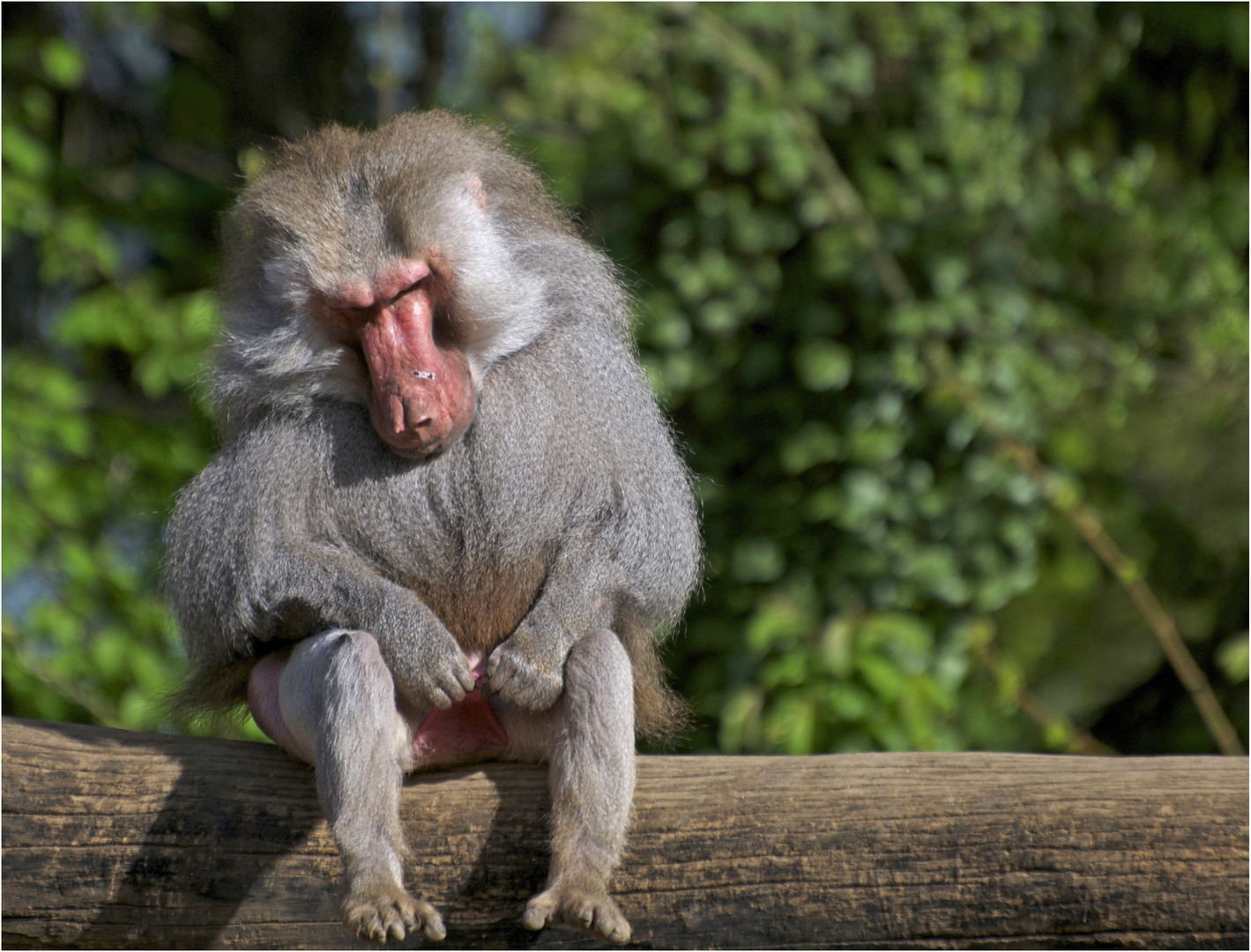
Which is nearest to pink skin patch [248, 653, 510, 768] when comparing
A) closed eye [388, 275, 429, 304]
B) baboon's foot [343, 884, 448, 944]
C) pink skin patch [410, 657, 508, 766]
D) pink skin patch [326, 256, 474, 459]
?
pink skin patch [410, 657, 508, 766]

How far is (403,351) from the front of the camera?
248 centimetres

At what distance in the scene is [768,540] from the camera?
4492mm

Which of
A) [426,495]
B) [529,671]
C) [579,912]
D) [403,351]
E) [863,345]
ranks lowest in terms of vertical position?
[863,345]

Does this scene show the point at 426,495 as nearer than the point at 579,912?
No

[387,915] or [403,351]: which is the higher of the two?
[403,351]

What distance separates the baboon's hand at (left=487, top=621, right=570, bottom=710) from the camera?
2492mm

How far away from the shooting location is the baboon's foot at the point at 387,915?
220cm

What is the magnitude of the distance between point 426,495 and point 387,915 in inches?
34.0

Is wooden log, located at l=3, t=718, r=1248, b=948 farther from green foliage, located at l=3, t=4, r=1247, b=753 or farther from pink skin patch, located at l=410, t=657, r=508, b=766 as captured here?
green foliage, located at l=3, t=4, r=1247, b=753

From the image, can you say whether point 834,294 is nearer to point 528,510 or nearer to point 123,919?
point 528,510

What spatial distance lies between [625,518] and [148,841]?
118 centimetres

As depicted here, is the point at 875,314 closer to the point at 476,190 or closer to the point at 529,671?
the point at 476,190

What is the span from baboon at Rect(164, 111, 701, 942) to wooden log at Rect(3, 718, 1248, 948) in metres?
0.14

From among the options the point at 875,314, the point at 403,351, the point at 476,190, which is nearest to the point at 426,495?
the point at 403,351
